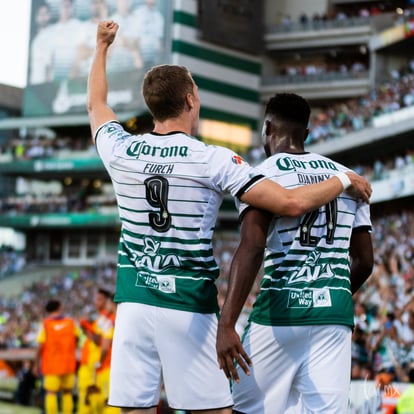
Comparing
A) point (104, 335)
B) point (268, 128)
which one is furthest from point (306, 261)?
point (104, 335)

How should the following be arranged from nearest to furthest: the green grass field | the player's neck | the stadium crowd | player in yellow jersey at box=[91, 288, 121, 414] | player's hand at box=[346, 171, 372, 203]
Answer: the player's neck, player's hand at box=[346, 171, 372, 203], player in yellow jersey at box=[91, 288, 121, 414], the stadium crowd, the green grass field

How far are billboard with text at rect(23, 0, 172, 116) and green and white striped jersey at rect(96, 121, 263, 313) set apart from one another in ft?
156

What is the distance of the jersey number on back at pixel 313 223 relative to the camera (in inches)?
176

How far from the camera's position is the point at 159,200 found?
13.9 feet

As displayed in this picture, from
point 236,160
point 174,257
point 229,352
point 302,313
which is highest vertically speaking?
point 236,160

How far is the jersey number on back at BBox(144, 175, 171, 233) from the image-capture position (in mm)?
4215

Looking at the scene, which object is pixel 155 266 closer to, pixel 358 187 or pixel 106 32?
pixel 358 187

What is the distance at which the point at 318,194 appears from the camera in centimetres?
433

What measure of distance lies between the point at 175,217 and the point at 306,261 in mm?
719

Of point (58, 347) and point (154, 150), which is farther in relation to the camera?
point (58, 347)

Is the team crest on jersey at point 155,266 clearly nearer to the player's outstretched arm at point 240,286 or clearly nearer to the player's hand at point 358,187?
the player's outstretched arm at point 240,286

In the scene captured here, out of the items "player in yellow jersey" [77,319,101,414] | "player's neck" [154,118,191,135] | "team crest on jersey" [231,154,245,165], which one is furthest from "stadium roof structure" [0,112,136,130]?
"team crest on jersey" [231,154,245,165]

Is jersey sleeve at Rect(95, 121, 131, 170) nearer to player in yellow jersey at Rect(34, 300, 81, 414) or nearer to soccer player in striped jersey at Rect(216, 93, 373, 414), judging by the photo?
soccer player in striped jersey at Rect(216, 93, 373, 414)

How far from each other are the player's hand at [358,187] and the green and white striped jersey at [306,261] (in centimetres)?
5
